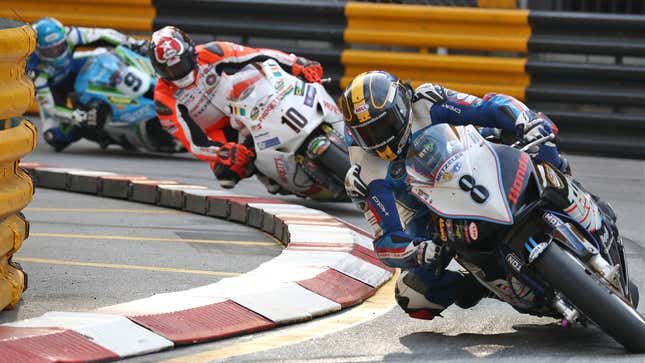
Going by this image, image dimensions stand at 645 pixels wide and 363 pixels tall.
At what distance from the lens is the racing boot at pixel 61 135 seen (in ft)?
47.0

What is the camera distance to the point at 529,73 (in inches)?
542

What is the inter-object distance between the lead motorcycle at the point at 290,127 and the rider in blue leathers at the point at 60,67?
341 centimetres

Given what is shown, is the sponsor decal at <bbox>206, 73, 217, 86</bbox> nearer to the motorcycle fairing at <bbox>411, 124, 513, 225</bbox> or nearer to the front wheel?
the motorcycle fairing at <bbox>411, 124, 513, 225</bbox>

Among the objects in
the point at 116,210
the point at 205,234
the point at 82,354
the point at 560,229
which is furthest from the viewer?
the point at 116,210

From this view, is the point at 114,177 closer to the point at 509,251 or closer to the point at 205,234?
the point at 205,234

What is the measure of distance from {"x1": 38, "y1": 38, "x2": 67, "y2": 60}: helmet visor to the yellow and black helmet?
25.9 feet

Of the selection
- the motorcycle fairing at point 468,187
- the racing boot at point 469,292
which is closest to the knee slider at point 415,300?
the racing boot at point 469,292

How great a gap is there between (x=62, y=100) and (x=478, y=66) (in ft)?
13.4

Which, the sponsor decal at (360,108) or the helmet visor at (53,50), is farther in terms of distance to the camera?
the helmet visor at (53,50)

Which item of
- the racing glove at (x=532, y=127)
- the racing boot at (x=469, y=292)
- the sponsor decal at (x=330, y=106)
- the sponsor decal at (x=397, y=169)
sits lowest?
the sponsor decal at (x=330, y=106)

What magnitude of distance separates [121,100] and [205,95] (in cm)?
303

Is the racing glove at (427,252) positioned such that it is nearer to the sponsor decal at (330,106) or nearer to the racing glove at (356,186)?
the racing glove at (356,186)

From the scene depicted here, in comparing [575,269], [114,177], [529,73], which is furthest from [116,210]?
[575,269]

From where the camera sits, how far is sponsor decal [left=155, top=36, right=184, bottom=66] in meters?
10.8
